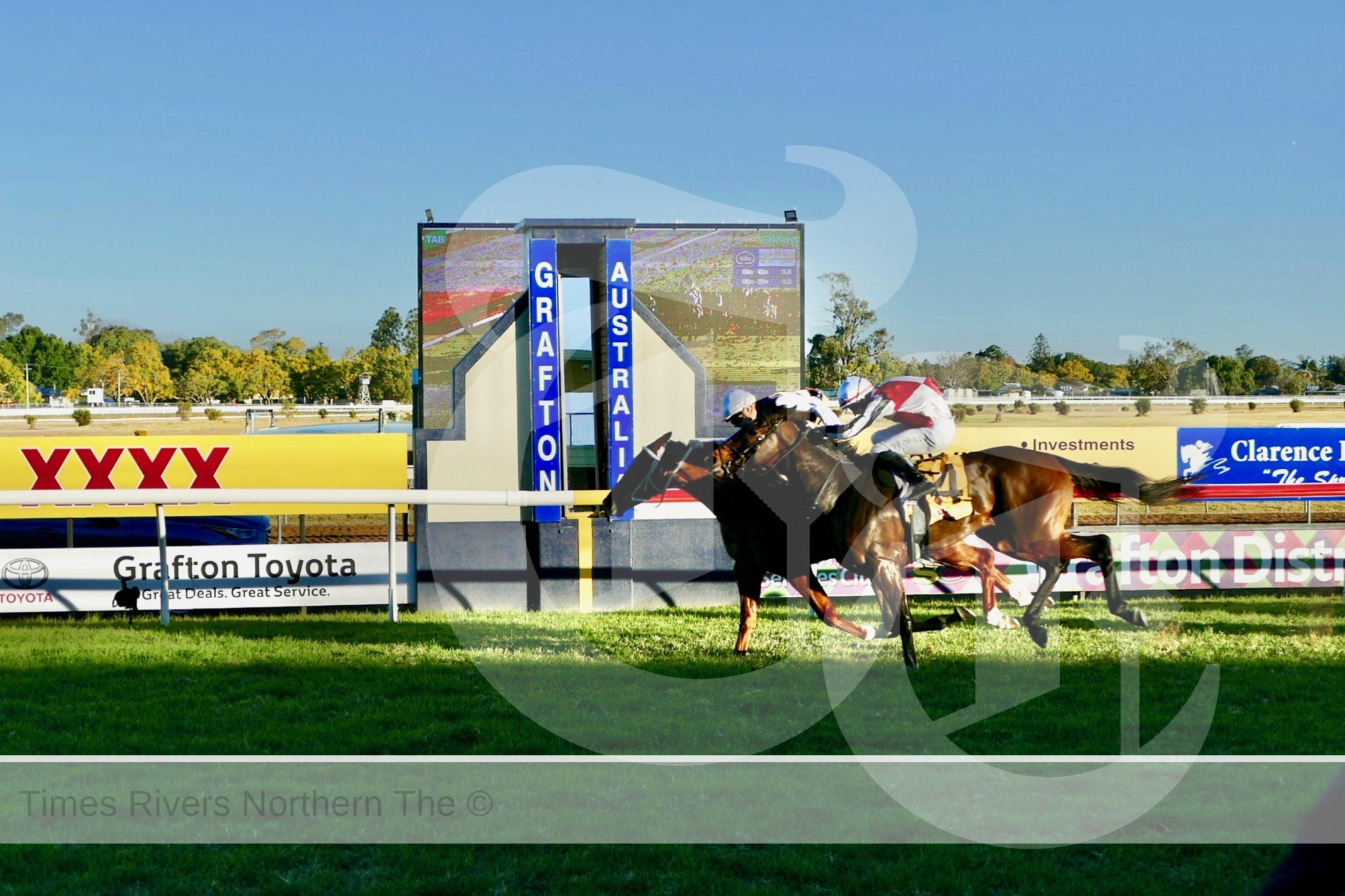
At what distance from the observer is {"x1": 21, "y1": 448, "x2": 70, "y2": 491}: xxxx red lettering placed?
9820 millimetres

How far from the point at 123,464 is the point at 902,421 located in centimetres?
713

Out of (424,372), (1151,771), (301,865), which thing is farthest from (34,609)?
(1151,771)

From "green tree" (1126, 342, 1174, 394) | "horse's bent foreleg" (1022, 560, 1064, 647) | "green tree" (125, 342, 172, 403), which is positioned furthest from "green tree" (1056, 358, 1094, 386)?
"green tree" (125, 342, 172, 403)

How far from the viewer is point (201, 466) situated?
1009 cm

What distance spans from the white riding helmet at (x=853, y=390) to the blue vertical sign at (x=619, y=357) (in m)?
3.37

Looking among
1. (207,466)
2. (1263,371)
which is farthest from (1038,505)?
(1263,371)

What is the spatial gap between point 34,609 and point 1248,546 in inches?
443

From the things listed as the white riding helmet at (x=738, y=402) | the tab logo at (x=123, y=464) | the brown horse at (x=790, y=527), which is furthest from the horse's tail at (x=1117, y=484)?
the tab logo at (x=123, y=464)

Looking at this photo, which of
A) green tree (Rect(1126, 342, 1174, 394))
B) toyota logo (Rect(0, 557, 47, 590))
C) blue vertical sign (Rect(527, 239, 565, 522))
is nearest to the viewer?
toyota logo (Rect(0, 557, 47, 590))

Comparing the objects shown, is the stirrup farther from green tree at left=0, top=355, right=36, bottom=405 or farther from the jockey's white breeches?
green tree at left=0, top=355, right=36, bottom=405

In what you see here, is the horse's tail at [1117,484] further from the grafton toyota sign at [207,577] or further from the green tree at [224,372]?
the green tree at [224,372]

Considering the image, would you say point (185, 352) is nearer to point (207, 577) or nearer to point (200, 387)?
point (200, 387)

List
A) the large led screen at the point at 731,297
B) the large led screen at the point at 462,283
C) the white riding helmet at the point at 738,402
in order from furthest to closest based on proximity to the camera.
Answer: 1. the large led screen at the point at 731,297
2. the large led screen at the point at 462,283
3. the white riding helmet at the point at 738,402

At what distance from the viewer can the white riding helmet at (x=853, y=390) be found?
7.07 metres
